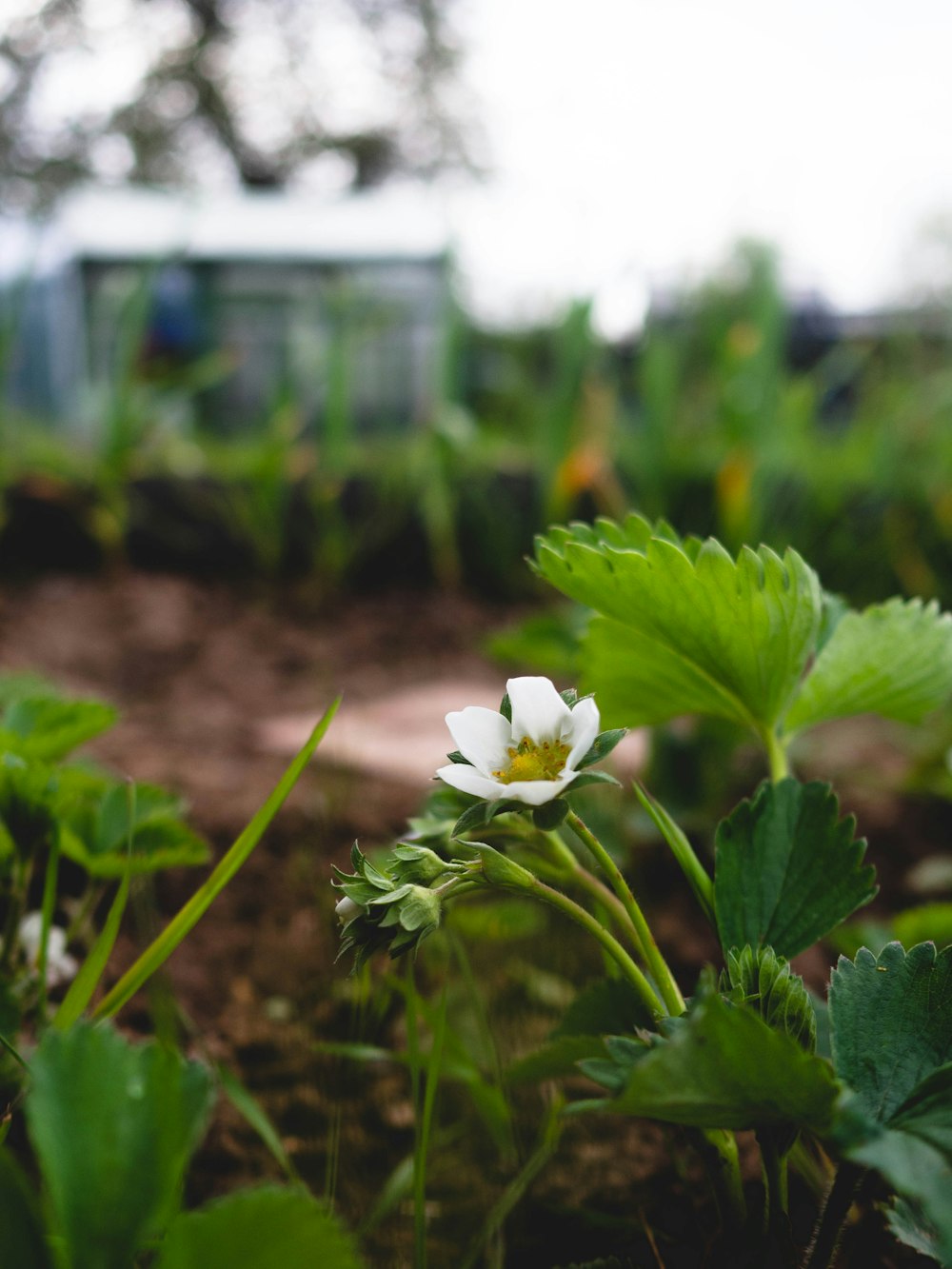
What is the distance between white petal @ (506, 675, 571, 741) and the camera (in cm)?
37

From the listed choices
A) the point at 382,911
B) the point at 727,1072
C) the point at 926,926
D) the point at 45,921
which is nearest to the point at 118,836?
the point at 45,921

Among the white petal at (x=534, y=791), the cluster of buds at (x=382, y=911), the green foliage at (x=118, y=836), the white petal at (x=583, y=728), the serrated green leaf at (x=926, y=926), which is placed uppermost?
the white petal at (x=583, y=728)

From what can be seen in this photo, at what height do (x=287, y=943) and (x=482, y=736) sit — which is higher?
(x=482, y=736)

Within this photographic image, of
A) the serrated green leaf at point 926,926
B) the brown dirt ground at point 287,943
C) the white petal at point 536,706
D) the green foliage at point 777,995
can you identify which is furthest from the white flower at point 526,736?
the serrated green leaf at point 926,926

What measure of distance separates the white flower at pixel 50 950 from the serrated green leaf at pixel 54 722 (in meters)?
0.11

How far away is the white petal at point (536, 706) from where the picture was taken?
0.37 metres

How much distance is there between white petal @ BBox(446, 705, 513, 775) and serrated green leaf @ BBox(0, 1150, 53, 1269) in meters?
0.19

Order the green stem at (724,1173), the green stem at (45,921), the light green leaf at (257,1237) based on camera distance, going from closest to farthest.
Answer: the light green leaf at (257,1237) < the green stem at (724,1173) < the green stem at (45,921)

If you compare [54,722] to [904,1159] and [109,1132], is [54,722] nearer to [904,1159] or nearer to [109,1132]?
[109,1132]

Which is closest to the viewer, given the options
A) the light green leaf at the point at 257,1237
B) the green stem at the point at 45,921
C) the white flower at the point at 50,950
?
the light green leaf at the point at 257,1237

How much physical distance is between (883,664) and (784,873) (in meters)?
0.13

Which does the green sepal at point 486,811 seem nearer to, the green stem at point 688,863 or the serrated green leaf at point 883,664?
the green stem at point 688,863

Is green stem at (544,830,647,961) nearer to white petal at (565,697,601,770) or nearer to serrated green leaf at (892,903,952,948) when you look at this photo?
white petal at (565,697,601,770)

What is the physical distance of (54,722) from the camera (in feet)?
1.79
